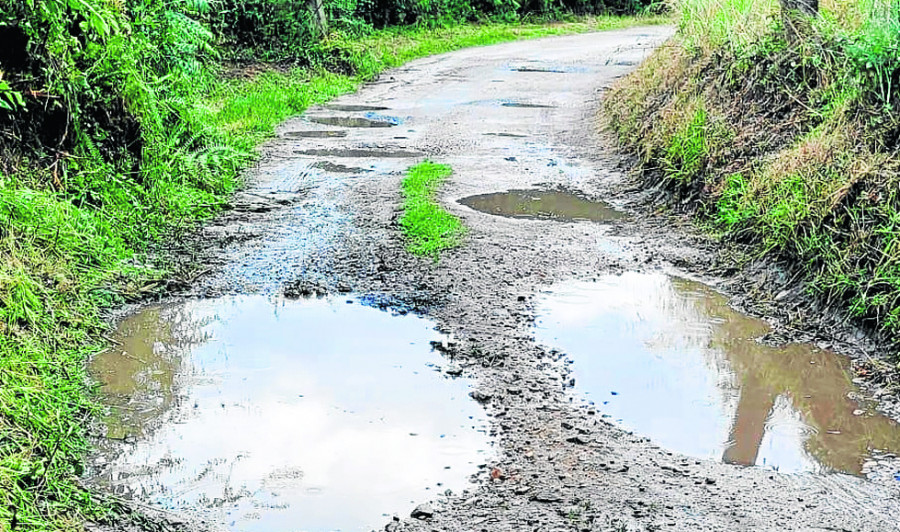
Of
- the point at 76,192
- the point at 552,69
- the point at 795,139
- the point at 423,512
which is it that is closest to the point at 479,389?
the point at 423,512

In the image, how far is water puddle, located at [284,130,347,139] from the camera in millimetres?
12125

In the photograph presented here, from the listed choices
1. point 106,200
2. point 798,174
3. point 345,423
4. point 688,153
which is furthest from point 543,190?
point 345,423

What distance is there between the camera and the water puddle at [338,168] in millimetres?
10227

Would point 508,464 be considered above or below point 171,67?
below

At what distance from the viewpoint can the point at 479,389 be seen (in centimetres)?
527

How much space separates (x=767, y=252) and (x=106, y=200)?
16.4 ft

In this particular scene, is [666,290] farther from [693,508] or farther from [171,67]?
[171,67]

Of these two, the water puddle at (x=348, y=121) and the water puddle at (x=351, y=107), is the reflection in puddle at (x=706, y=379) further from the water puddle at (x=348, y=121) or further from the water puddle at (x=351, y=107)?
the water puddle at (x=351, y=107)

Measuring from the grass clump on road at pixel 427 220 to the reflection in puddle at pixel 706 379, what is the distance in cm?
121

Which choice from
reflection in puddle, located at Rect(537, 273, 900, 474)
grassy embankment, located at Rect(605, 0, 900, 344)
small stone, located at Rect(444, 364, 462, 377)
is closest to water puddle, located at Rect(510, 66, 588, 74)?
grassy embankment, located at Rect(605, 0, 900, 344)

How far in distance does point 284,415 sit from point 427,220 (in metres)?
3.47

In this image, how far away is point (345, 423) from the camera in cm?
491

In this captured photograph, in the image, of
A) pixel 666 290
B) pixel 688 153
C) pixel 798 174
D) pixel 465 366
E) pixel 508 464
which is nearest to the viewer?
pixel 508 464

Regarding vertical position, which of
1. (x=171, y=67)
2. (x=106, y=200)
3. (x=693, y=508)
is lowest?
(x=693, y=508)
